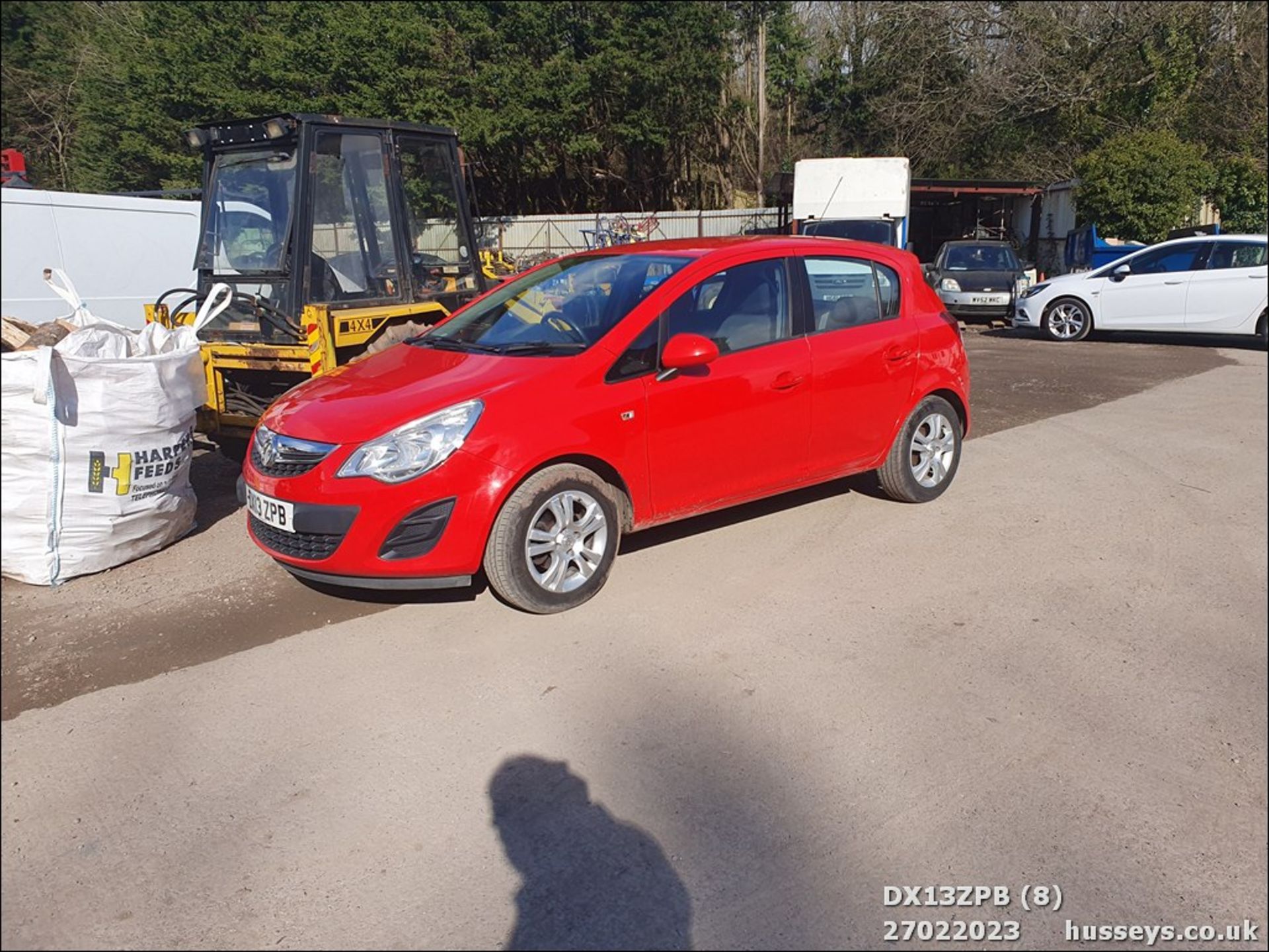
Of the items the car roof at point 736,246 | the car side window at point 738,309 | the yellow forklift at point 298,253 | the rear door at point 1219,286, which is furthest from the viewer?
the rear door at point 1219,286

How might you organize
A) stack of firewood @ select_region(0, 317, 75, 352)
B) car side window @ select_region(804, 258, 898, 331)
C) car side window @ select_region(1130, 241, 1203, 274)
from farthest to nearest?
car side window @ select_region(1130, 241, 1203, 274), car side window @ select_region(804, 258, 898, 331), stack of firewood @ select_region(0, 317, 75, 352)

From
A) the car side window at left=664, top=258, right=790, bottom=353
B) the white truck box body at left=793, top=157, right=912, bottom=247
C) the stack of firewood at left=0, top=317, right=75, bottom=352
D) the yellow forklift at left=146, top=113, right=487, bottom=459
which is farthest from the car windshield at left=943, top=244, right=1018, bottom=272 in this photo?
the stack of firewood at left=0, top=317, right=75, bottom=352

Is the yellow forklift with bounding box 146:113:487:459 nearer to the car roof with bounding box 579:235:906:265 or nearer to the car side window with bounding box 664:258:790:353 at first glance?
the car roof with bounding box 579:235:906:265

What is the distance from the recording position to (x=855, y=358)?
5504 millimetres

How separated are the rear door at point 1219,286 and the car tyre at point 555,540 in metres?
6.68

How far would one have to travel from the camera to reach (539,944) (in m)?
2.46

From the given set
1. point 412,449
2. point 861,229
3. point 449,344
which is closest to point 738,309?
point 449,344

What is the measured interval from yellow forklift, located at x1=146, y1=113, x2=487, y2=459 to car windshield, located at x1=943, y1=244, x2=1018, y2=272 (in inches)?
500

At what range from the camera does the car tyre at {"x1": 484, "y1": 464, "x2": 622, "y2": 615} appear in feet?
14.1

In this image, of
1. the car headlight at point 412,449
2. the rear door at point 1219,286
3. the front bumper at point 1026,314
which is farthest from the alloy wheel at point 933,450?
the front bumper at point 1026,314

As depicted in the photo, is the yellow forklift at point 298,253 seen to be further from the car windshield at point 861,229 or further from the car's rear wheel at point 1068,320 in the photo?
the car windshield at point 861,229

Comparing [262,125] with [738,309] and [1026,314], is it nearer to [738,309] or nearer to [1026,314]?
[738,309]

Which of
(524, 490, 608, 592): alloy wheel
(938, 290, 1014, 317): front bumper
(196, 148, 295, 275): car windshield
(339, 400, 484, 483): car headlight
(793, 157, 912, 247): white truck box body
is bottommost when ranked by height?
(524, 490, 608, 592): alloy wheel

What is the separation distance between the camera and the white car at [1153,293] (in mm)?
10625
